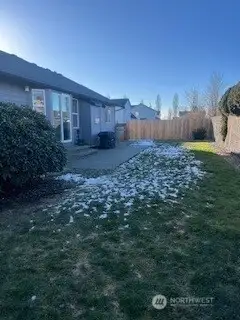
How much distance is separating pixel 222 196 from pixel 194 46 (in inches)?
572

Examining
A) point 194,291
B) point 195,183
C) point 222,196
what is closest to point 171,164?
point 195,183

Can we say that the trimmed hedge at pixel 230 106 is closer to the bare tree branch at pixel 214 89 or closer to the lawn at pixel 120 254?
the lawn at pixel 120 254

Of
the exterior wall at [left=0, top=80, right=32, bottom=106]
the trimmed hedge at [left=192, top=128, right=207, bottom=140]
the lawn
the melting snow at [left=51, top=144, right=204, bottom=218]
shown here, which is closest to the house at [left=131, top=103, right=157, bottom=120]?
the trimmed hedge at [left=192, top=128, right=207, bottom=140]

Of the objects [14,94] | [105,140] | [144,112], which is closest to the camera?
[14,94]

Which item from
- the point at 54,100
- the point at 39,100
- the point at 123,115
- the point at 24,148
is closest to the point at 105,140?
the point at 54,100

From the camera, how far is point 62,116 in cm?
1381

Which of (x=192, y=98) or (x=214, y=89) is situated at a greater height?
(x=214, y=89)

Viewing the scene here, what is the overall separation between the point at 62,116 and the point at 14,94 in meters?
3.19

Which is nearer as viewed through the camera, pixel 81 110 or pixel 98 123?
pixel 81 110

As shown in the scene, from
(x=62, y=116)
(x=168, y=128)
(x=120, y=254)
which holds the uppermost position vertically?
(x=62, y=116)

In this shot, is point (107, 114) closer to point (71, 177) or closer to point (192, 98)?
point (71, 177)

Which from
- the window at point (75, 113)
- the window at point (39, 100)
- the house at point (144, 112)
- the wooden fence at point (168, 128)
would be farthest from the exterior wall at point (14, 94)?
the house at point (144, 112)

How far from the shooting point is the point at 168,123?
27.0m

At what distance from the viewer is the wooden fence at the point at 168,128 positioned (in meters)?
25.8
